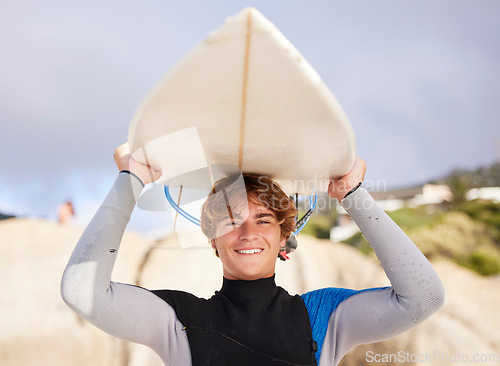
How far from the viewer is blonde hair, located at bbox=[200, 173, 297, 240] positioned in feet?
4.74

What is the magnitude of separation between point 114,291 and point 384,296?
873 mm

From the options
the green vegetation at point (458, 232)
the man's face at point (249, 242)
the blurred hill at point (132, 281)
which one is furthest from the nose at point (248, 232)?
the green vegetation at point (458, 232)

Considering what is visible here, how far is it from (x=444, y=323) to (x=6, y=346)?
6150 mm

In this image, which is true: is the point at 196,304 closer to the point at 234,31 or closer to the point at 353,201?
the point at 353,201

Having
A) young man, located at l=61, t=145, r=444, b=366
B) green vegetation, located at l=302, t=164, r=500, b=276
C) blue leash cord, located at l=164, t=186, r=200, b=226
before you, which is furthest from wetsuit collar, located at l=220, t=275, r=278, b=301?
green vegetation, located at l=302, t=164, r=500, b=276

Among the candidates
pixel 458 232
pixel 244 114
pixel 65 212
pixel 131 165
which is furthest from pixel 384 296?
pixel 458 232

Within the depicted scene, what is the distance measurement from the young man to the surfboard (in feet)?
0.45

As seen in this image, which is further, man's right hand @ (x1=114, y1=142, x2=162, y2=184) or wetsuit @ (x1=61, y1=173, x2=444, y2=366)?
man's right hand @ (x1=114, y1=142, x2=162, y2=184)

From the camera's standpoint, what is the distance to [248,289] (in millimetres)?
1341

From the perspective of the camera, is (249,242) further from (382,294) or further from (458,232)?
(458,232)

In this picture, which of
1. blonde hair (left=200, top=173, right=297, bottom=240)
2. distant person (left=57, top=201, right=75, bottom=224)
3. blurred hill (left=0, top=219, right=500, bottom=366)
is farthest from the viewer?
distant person (left=57, top=201, right=75, bottom=224)

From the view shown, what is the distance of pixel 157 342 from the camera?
1219 mm

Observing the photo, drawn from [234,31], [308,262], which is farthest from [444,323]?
[234,31]

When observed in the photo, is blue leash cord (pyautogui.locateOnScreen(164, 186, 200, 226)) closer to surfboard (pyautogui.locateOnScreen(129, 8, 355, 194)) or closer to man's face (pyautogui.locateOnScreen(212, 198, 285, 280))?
surfboard (pyautogui.locateOnScreen(129, 8, 355, 194))
